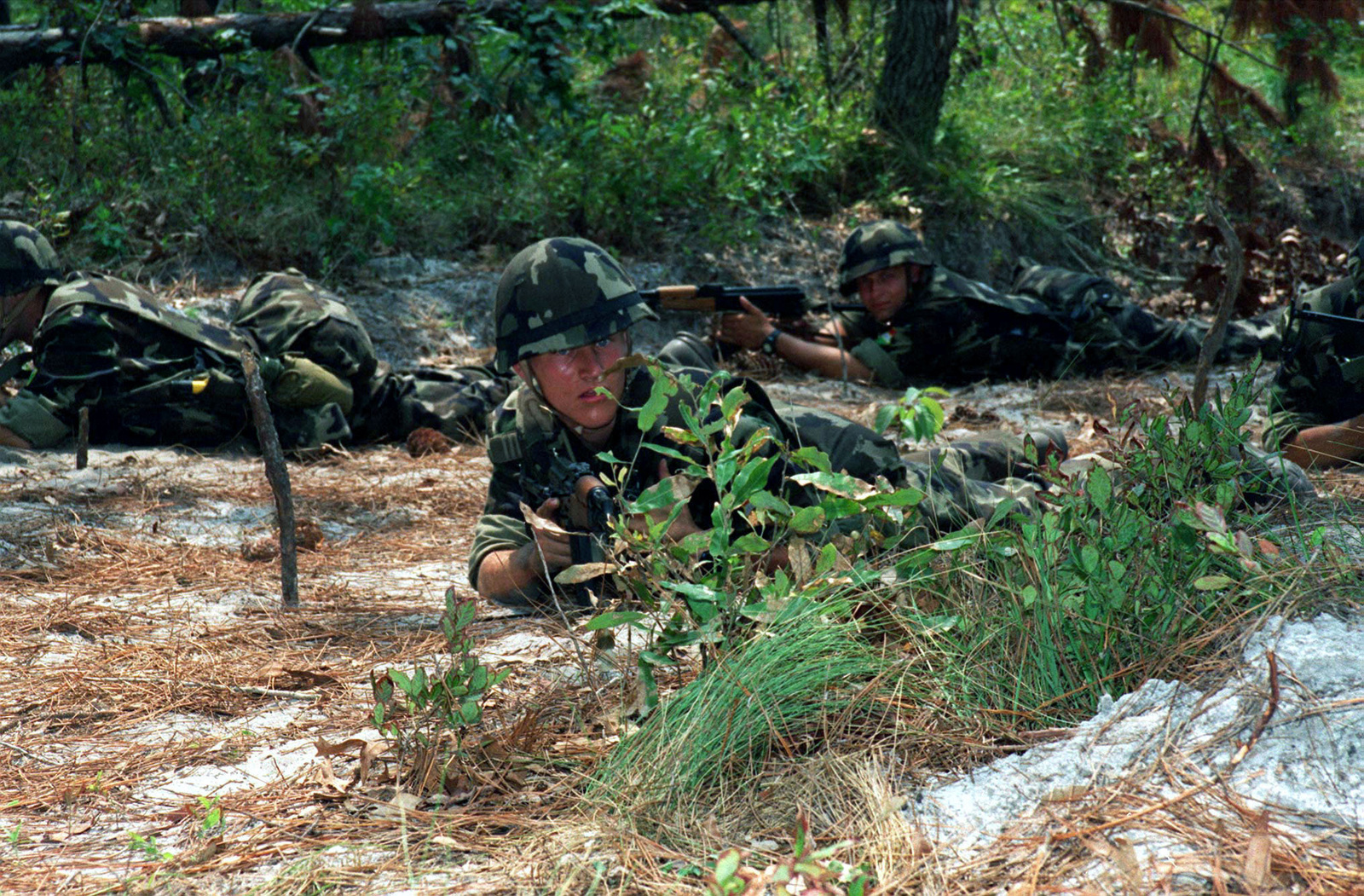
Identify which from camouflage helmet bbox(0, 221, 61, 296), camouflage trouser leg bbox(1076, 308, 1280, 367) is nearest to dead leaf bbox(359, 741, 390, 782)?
camouflage helmet bbox(0, 221, 61, 296)

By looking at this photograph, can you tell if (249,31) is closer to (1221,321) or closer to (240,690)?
(240,690)

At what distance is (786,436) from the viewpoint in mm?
3219

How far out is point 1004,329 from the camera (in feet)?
21.4

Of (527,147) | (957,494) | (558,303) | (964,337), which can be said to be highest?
(527,147)

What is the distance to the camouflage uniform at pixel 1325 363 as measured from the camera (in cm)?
398

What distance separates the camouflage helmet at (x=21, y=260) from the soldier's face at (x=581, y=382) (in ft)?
9.88

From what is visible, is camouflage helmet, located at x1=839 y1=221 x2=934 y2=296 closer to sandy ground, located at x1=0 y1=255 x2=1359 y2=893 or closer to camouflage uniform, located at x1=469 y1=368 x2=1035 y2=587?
sandy ground, located at x1=0 y1=255 x2=1359 y2=893

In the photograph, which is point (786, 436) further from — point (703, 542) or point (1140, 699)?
point (1140, 699)

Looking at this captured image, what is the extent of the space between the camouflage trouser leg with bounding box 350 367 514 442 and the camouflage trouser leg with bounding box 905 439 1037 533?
2.41 metres

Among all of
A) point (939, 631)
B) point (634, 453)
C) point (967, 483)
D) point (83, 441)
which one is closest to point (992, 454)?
point (967, 483)

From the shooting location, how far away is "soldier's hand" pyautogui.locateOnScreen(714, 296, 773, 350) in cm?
675

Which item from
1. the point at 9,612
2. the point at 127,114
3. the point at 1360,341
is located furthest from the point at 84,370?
the point at 1360,341

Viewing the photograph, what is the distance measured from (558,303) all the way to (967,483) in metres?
1.32

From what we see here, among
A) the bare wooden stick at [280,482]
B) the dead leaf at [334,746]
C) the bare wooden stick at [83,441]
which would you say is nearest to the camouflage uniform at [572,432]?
the bare wooden stick at [280,482]
